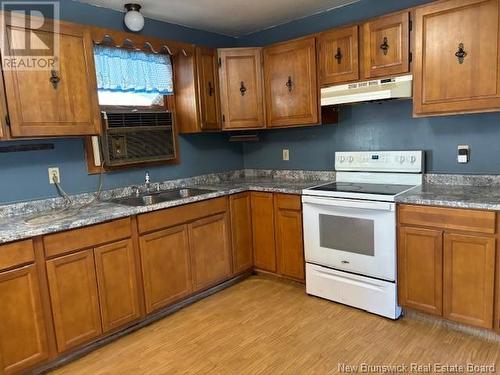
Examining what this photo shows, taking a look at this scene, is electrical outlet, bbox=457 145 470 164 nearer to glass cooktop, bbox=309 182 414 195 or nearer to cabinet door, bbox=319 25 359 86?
A: glass cooktop, bbox=309 182 414 195

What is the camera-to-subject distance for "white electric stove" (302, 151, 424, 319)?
8.21 feet

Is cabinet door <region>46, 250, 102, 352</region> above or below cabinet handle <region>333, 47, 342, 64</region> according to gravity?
below

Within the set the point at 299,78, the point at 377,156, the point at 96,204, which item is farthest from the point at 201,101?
the point at 377,156

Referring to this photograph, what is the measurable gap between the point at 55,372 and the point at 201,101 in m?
2.33

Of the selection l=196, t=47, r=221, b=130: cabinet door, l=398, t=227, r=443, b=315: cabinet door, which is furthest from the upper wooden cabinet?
l=398, t=227, r=443, b=315: cabinet door

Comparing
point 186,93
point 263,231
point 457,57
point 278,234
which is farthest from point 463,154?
point 186,93

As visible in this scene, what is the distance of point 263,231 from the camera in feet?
10.9

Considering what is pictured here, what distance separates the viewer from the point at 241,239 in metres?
3.33

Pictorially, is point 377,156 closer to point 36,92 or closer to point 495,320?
point 495,320

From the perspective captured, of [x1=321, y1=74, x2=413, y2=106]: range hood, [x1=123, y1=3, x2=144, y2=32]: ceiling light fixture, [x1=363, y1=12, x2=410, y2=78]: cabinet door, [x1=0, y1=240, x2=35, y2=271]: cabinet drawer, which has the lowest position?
[x1=0, y1=240, x2=35, y2=271]: cabinet drawer

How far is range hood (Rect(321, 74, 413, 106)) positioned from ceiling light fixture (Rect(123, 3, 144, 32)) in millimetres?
1593

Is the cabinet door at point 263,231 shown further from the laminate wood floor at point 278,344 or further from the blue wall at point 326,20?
the blue wall at point 326,20

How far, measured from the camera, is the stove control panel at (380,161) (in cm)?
280

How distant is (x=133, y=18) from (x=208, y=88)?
2.74 ft
